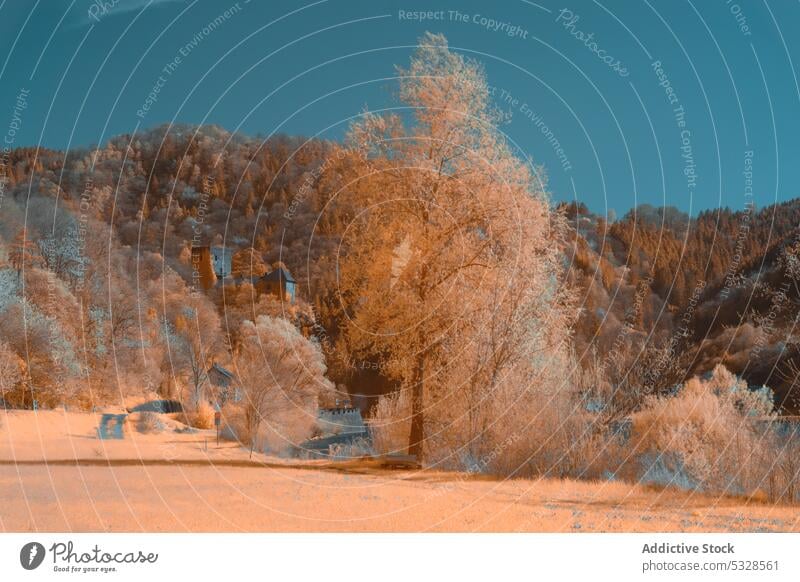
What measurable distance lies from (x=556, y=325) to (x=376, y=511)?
8703 millimetres

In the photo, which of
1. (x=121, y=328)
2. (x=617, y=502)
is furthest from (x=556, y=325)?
(x=121, y=328)

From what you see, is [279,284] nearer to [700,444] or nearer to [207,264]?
[207,264]

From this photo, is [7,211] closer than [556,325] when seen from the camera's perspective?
No

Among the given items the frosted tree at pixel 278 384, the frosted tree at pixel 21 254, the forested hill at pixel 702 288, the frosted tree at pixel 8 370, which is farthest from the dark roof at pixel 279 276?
the forested hill at pixel 702 288

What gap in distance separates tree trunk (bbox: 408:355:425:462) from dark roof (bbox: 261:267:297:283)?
14.6 m

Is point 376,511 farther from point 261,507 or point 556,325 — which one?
point 556,325

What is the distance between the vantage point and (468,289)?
21.2 m

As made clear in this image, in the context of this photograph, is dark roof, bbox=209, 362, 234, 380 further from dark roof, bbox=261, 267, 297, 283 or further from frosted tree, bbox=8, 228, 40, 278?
frosted tree, bbox=8, 228, 40, 278

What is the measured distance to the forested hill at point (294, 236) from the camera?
31.8 metres
